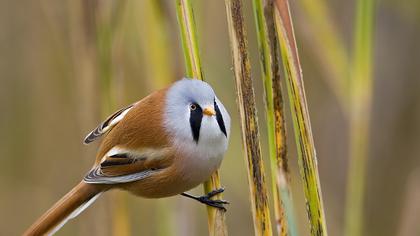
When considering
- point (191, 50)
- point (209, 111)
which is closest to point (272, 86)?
point (191, 50)

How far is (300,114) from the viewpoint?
4.85ft

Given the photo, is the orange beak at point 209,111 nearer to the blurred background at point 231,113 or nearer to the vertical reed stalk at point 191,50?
the vertical reed stalk at point 191,50

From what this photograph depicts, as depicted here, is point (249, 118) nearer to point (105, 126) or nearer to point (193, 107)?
point (193, 107)

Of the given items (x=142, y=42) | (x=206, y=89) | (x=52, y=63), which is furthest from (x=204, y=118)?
(x=52, y=63)

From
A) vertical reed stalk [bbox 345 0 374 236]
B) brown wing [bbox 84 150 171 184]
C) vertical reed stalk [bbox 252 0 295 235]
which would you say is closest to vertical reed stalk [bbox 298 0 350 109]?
vertical reed stalk [bbox 345 0 374 236]

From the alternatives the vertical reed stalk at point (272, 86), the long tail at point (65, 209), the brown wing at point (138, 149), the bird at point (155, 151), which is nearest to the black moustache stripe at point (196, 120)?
the bird at point (155, 151)

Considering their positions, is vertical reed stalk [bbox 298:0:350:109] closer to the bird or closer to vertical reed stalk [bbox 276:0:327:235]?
the bird

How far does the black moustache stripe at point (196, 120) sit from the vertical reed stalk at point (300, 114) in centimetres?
55

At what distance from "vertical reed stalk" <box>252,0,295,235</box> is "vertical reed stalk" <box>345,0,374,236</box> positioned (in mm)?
316

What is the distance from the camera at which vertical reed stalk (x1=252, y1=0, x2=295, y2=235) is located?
1.48 meters

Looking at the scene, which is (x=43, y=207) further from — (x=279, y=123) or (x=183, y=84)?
(x=279, y=123)

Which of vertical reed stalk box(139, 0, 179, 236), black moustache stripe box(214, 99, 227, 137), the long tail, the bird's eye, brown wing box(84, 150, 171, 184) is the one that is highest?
vertical reed stalk box(139, 0, 179, 236)

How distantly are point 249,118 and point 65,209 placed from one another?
87 centimetres

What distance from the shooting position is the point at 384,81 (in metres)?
3.50
